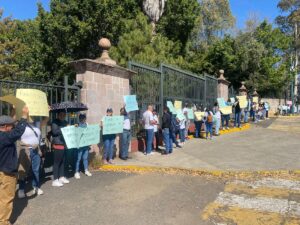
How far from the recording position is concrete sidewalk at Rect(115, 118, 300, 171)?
9312 millimetres

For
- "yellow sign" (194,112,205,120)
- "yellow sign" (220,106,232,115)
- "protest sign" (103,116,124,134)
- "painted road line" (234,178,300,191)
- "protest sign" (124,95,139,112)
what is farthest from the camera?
"yellow sign" (220,106,232,115)

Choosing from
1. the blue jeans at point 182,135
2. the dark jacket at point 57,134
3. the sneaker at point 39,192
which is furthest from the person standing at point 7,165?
the blue jeans at point 182,135

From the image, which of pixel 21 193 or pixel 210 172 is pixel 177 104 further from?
pixel 21 193

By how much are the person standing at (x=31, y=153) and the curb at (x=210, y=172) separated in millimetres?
2457

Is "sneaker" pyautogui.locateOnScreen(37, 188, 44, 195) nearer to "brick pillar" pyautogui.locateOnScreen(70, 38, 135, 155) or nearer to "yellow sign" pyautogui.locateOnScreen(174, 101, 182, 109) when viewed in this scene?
"brick pillar" pyautogui.locateOnScreen(70, 38, 135, 155)

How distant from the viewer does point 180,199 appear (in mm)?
6344

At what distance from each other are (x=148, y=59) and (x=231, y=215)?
1354 centimetres

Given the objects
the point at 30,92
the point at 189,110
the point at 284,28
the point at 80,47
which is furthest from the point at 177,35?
the point at 284,28

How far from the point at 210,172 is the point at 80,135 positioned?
10.4ft

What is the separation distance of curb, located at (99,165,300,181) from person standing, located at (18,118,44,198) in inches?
96.7

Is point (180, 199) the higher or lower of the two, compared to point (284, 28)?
lower

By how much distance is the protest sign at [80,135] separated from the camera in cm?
737

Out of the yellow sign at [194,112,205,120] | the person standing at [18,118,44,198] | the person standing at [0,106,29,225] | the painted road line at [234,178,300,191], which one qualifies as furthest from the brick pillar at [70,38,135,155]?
the yellow sign at [194,112,205,120]

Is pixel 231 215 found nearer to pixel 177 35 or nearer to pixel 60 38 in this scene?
pixel 60 38
